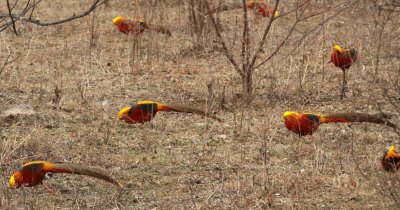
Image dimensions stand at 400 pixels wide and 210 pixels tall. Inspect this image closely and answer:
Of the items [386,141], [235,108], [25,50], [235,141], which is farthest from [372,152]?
[25,50]

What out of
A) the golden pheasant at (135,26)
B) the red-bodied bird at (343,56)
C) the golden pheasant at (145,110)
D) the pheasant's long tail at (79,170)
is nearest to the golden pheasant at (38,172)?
the pheasant's long tail at (79,170)

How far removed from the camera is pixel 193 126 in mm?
5926

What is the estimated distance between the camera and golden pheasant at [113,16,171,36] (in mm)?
7773

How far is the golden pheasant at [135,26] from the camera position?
7773mm

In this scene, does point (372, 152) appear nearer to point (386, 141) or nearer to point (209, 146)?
point (386, 141)

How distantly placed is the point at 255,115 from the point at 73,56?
97.6 inches

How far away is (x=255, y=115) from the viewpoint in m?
6.14

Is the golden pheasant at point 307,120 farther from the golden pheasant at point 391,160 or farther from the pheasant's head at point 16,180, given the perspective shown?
the pheasant's head at point 16,180

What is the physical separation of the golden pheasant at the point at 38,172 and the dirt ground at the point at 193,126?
0.35 feet

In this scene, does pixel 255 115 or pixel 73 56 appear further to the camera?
pixel 73 56

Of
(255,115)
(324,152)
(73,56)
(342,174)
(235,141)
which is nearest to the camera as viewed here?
(342,174)

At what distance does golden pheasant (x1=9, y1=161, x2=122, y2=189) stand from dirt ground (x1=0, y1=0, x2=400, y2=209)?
108mm

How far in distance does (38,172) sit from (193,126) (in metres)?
1.68

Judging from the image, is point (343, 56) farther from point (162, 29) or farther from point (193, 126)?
point (162, 29)
